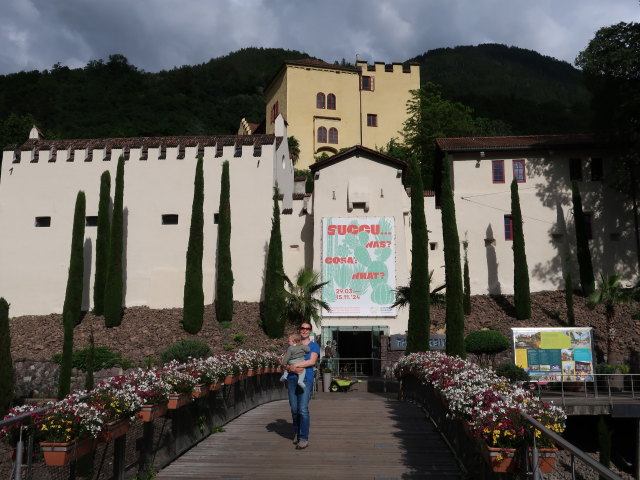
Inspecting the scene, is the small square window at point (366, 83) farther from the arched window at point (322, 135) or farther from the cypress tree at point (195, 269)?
the cypress tree at point (195, 269)

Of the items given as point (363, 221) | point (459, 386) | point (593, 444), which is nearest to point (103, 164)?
point (363, 221)

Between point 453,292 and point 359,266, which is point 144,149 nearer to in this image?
point 359,266

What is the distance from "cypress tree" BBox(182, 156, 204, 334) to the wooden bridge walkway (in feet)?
61.3

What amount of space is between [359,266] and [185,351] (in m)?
9.75

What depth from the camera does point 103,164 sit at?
115 feet

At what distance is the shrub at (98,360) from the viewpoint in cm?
2634

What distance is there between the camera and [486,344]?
85.4 feet

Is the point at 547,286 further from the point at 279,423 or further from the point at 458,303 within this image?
the point at 279,423

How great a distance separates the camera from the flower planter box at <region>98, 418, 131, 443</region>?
630 cm

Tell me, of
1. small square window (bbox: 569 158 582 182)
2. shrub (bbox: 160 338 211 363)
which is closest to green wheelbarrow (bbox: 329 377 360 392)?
shrub (bbox: 160 338 211 363)

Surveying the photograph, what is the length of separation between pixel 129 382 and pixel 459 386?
434 centimetres

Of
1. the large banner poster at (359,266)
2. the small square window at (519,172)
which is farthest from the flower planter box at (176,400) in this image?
the small square window at (519,172)

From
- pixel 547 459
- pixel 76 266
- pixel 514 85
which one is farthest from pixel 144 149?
pixel 514 85

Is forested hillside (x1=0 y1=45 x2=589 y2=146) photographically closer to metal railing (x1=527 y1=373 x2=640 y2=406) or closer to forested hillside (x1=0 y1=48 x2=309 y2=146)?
forested hillside (x1=0 y1=48 x2=309 y2=146)
